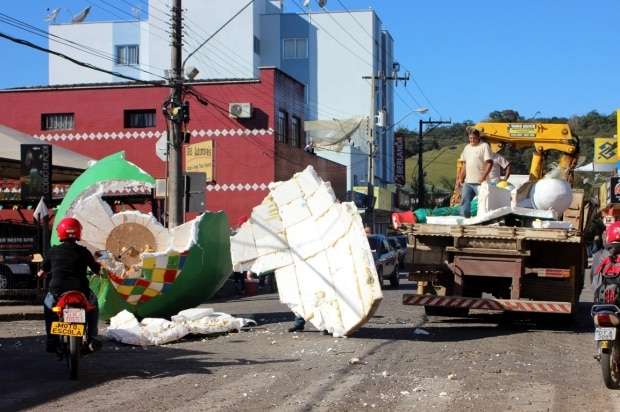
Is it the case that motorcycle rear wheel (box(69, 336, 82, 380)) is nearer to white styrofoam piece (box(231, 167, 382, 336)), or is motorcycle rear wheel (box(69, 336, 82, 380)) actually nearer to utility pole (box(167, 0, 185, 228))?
white styrofoam piece (box(231, 167, 382, 336))

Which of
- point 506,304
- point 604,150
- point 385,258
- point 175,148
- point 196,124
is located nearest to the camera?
point 506,304

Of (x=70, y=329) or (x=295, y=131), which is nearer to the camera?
(x=70, y=329)

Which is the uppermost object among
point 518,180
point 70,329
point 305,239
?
point 518,180

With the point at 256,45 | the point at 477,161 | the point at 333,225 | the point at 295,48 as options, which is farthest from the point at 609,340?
the point at 295,48

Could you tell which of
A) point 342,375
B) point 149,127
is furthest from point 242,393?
point 149,127

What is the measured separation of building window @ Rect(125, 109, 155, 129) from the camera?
36750 mm

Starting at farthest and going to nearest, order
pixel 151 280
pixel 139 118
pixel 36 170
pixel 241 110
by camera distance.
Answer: pixel 139 118 → pixel 241 110 → pixel 36 170 → pixel 151 280

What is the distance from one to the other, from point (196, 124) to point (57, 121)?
5.92 meters

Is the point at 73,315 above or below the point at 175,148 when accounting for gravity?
below

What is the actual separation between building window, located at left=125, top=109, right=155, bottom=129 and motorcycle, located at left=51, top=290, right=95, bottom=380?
1085 inches

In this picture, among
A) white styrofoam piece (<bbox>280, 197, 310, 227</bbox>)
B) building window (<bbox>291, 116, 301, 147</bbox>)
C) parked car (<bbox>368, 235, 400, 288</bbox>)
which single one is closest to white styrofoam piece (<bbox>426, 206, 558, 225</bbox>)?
white styrofoam piece (<bbox>280, 197, 310, 227</bbox>)

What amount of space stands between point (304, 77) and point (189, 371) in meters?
55.4

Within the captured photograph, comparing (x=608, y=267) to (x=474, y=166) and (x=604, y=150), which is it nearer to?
(x=474, y=166)

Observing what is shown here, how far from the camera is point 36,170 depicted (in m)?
20.3
